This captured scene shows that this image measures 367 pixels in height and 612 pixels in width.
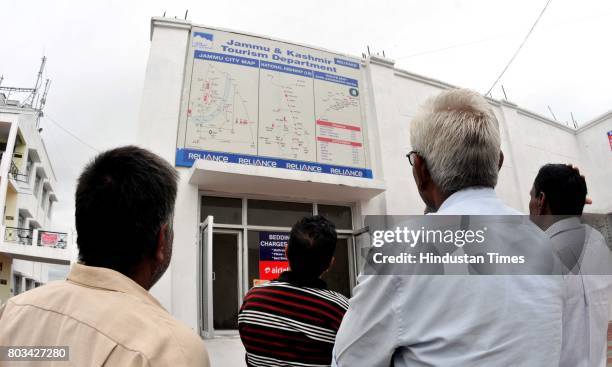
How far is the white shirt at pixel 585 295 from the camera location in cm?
117

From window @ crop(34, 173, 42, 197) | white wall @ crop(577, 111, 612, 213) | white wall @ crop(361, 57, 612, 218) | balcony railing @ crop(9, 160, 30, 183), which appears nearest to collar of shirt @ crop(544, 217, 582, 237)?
white wall @ crop(361, 57, 612, 218)

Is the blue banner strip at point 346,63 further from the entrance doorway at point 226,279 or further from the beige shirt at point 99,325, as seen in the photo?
the beige shirt at point 99,325

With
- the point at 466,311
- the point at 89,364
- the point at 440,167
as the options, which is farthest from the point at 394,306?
the point at 89,364

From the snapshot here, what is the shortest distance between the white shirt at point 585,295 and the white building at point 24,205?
18.2 m

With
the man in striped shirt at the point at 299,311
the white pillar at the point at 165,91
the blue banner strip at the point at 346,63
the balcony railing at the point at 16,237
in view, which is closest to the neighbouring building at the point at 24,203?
the balcony railing at the point at 16,237

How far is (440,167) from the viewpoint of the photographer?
3.42 ft

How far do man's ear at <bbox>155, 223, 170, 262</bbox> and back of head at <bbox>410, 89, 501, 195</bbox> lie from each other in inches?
28.2

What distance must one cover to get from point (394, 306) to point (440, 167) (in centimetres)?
39

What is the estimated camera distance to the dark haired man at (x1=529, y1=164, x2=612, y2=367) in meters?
1.18

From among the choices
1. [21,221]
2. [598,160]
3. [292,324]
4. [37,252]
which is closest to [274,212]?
[292,324]

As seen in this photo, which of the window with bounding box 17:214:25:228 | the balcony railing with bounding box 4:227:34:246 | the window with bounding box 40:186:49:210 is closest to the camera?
the balcony railing with bounding box 4:227:34:246

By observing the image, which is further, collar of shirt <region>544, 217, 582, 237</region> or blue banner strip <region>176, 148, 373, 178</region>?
blue banner strip <region>176, 148, 373, 178</region>

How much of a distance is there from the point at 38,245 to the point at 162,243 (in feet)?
60.9

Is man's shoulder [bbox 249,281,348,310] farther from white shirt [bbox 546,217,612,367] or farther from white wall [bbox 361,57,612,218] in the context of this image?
white wall [bbox 361,57,612,218]
